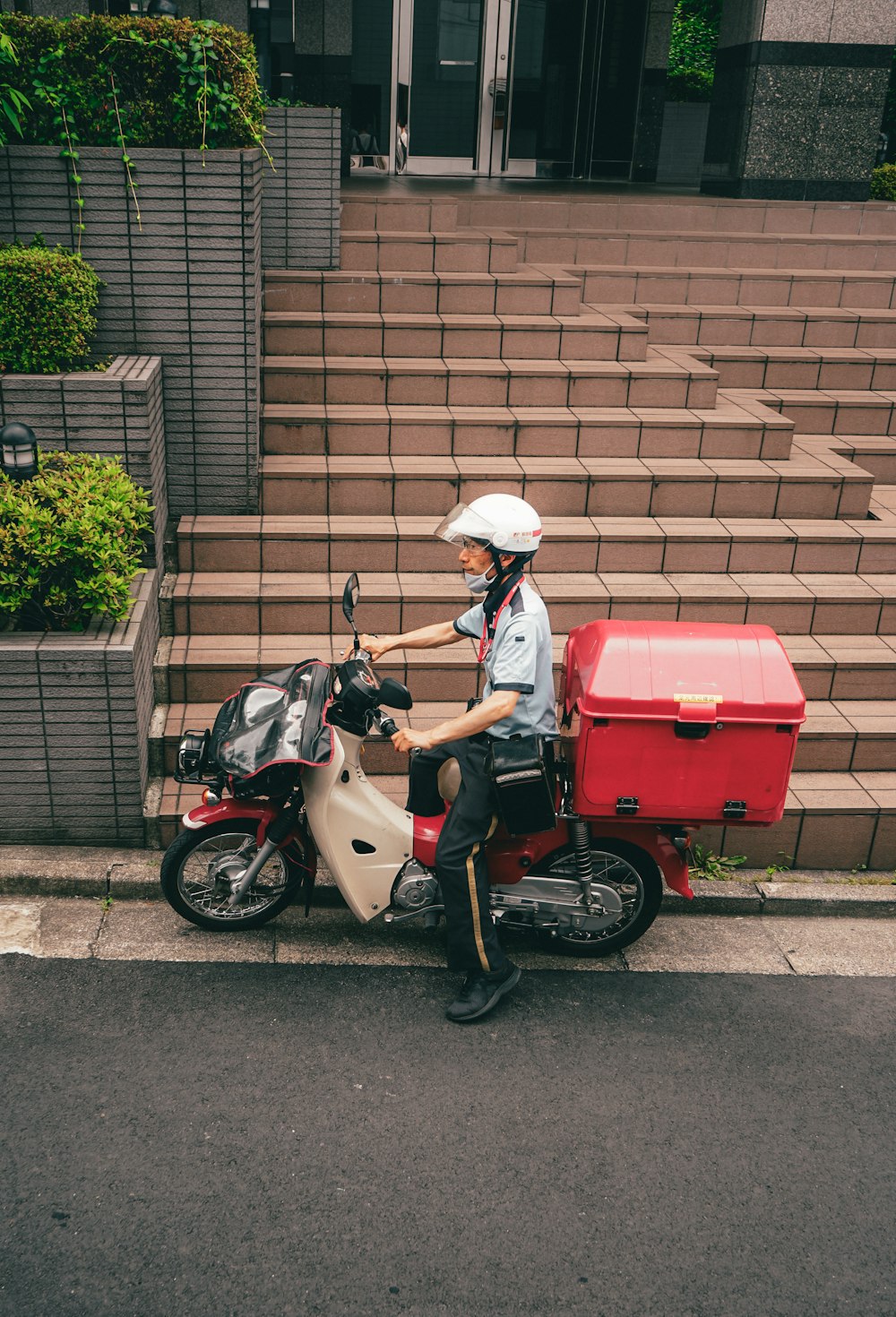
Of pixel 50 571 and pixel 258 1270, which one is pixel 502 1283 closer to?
pixel 258 1270

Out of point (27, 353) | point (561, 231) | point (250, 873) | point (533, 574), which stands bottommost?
point (250, 873)

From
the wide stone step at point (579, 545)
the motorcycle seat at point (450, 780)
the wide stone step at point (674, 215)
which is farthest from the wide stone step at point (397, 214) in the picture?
the motorcycle seat at point (450, 780)

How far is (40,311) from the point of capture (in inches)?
244

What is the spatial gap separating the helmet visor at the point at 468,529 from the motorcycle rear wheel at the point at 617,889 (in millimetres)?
1465

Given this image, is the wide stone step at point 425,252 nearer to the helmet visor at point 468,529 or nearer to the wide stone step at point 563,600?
the wide stone step at point 563,600

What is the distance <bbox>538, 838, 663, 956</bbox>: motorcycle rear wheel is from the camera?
5078mm

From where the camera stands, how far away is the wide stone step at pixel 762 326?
9102mm

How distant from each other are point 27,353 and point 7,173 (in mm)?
1190

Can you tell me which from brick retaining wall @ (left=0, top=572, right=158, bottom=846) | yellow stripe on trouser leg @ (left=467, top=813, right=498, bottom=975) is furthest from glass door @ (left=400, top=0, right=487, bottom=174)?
yellow stripe on trouser leg @ (left=467, top=813, right=498, bottom=975)

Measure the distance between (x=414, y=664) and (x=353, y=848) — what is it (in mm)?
1499

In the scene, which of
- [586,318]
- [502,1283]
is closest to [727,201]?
[586,318]

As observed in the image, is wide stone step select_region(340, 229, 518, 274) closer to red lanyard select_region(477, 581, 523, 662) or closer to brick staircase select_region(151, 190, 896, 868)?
brick staircase select_region(151, 190, 896, 868)

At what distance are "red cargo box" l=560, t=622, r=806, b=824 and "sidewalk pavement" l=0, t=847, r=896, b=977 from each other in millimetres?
899

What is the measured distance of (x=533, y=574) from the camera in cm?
701
